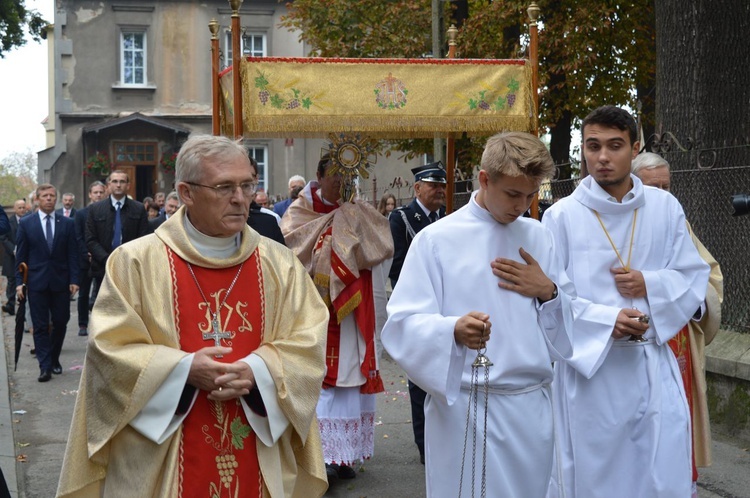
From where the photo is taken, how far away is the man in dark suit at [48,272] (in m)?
11.1

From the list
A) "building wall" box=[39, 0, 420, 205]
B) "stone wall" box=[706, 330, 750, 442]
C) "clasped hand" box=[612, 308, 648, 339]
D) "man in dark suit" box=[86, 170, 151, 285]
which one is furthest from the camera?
"building wall" box=[39, 0, 420, 205]

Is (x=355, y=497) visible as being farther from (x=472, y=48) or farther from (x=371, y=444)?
(x=472, y=48)

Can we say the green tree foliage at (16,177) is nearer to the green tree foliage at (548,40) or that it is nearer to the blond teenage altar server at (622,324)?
the green tree foliage at (548,40)

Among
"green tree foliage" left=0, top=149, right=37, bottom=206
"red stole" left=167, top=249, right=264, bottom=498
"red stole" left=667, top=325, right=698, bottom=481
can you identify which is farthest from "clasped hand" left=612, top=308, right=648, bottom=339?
"green tree foliage" left=0, top=149, right=37, bottom=206

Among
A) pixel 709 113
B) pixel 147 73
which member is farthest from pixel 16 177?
pixel 709 113

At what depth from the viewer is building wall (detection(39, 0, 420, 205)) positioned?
3366 cm

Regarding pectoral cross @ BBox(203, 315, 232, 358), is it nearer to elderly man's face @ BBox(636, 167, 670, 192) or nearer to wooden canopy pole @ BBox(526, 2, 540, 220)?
elderly man's face @ BBox(636, 167, 670, 192)

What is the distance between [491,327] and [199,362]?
1109mm

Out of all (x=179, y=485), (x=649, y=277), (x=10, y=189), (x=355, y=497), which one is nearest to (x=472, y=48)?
(x=355, y=497)

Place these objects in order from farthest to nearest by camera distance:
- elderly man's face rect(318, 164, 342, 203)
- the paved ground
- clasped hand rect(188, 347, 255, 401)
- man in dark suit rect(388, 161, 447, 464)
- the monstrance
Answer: man in dark suit rect(388, 161, 447, 464) → elderly man's face rect(318, 164, 342, 203) → the monstrance → the paved ground → clasped hand rect(188, 347, 255, 401)

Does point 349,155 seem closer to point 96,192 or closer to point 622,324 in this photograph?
point 622,324

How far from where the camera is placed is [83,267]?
13352mm

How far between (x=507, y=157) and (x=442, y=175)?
12.8 ft

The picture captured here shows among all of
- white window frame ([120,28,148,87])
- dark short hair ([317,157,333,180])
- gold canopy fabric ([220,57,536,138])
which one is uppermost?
white window frame ([120,28,148,87])
